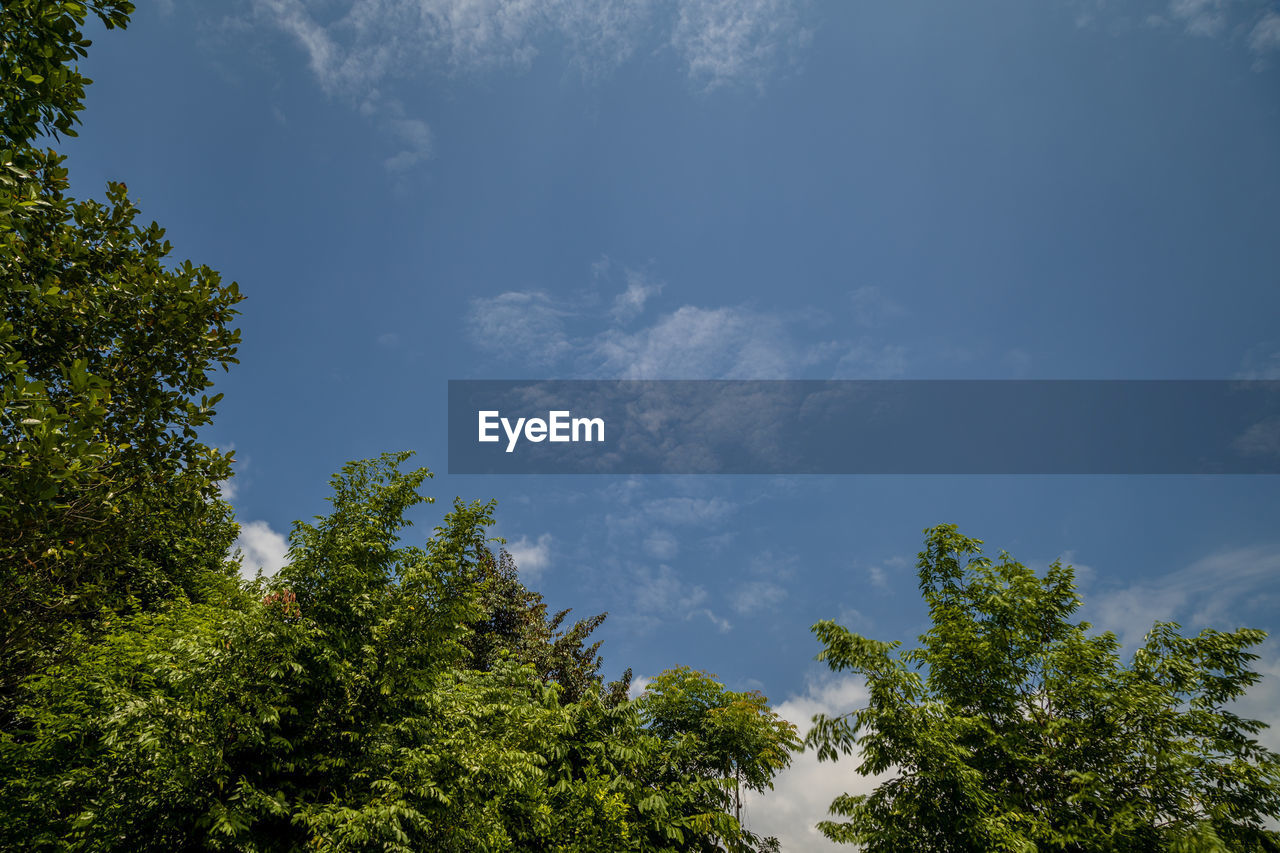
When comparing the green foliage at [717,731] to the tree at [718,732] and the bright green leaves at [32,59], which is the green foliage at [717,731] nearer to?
the tree at [718,732]

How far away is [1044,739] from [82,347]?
17.6 meters

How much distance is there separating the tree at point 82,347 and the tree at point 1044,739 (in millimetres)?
12365

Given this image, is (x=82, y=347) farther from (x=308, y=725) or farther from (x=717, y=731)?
(x=717, y=731)

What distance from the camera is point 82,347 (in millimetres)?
9000

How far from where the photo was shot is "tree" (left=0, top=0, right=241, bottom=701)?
6.48m

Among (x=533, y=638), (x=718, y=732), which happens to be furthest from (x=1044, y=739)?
(x=533, y=638)

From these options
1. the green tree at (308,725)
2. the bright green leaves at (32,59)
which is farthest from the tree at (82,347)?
the green tree at (308,725)

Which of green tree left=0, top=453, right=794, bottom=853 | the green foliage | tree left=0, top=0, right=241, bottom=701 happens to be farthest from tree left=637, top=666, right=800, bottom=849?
tree left=0, top=0, right=241, bottom=701

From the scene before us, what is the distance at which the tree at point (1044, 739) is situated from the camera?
977cm

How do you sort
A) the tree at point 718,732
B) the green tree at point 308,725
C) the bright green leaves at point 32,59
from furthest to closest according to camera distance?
the tree at point 718,732 < the green tree at point 308,725 < the bright green leaves at point 32,59

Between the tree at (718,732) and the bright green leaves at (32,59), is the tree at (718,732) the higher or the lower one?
the lower one

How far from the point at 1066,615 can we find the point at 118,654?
1942 centimetres

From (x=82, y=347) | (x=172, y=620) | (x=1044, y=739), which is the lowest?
(x=1044, y=739)

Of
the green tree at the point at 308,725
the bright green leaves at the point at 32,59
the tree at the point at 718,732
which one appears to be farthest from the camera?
the tree at the point at 718,732
